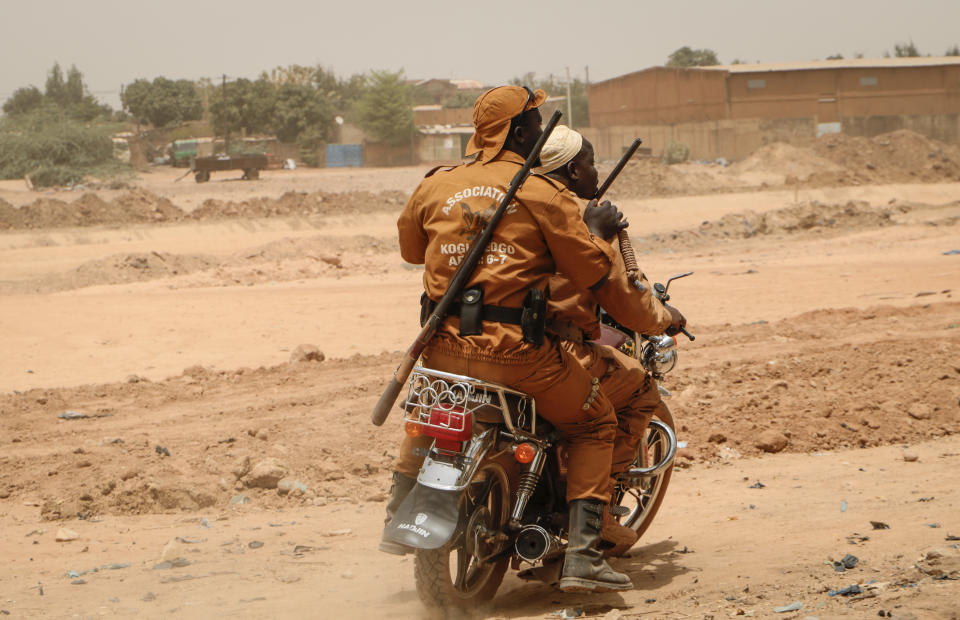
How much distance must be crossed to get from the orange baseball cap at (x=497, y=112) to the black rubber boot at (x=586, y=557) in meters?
1.42

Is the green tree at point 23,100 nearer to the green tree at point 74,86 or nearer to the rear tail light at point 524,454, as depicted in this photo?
the green tree at point 74,86

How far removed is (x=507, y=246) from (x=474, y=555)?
3.88 feet

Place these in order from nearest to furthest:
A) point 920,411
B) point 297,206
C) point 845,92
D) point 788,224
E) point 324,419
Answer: point 920,411, point 324,419, point 788,224, point 297,206, point 845,92

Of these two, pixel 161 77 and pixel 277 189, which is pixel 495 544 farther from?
pixel 161 77

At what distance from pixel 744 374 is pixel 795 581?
4538 millimetres

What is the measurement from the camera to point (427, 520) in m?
3.84

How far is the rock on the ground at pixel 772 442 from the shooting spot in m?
7.27

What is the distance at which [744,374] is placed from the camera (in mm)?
8797

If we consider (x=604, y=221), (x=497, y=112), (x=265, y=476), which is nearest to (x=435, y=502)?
(x=604, y=221)

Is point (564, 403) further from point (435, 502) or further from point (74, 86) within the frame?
point (74, 86)

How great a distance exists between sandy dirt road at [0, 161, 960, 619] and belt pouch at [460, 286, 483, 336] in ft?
3.98

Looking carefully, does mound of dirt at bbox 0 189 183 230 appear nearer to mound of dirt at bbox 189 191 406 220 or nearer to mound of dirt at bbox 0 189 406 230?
mound of dirt at bbox 0 189 406 230

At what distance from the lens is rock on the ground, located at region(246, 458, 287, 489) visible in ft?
21.9

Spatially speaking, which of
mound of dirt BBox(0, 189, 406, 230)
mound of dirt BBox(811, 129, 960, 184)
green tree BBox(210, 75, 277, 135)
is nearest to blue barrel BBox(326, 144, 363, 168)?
green tree BBox(210, 75, 277, 135)
